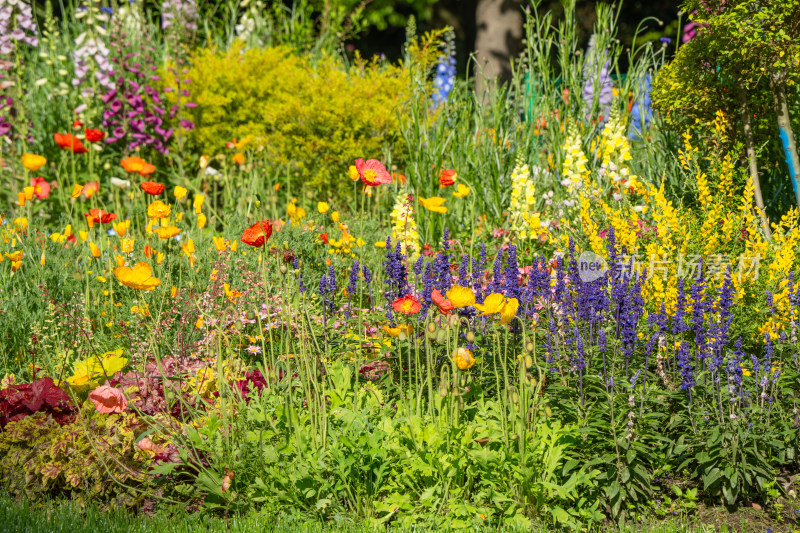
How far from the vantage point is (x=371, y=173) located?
341cm

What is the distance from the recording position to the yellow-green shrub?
6734 millimetres

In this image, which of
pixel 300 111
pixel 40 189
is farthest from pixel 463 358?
pixel 300 111

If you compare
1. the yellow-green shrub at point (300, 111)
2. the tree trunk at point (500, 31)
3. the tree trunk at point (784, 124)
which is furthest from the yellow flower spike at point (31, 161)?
the tree trunk at point (500, 31)

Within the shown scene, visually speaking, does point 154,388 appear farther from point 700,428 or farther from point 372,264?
point 700,428

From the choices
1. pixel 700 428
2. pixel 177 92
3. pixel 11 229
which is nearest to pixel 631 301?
pixel 700 428

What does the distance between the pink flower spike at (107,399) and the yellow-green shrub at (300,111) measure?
154 inches

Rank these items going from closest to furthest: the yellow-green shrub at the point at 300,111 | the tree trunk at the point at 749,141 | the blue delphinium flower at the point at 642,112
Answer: the tree trunk at the point at 749,141 < the blue delphinium flower at the point at 642,112 < the yellow-green shrub at the point at 300,111

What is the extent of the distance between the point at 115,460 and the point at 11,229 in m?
2.90

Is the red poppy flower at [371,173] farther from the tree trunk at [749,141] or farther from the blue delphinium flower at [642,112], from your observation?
the blue delphinium flower at [642,112]

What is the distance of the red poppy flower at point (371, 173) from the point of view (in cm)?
340

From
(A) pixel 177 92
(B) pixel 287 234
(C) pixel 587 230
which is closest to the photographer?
(C) pixel 587 230

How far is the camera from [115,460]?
3.00 m

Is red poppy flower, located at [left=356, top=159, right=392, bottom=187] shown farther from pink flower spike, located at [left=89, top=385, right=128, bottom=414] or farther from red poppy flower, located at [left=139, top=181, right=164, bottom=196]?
pink flower spike, located at [left=89, top=385, right=128, bottom=414]

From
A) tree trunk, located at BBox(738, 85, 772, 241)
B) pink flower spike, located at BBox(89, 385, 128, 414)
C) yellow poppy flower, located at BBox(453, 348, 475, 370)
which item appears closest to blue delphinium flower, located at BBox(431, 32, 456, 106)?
tree trunk, located at BBox(738, 85, 772, 241)
